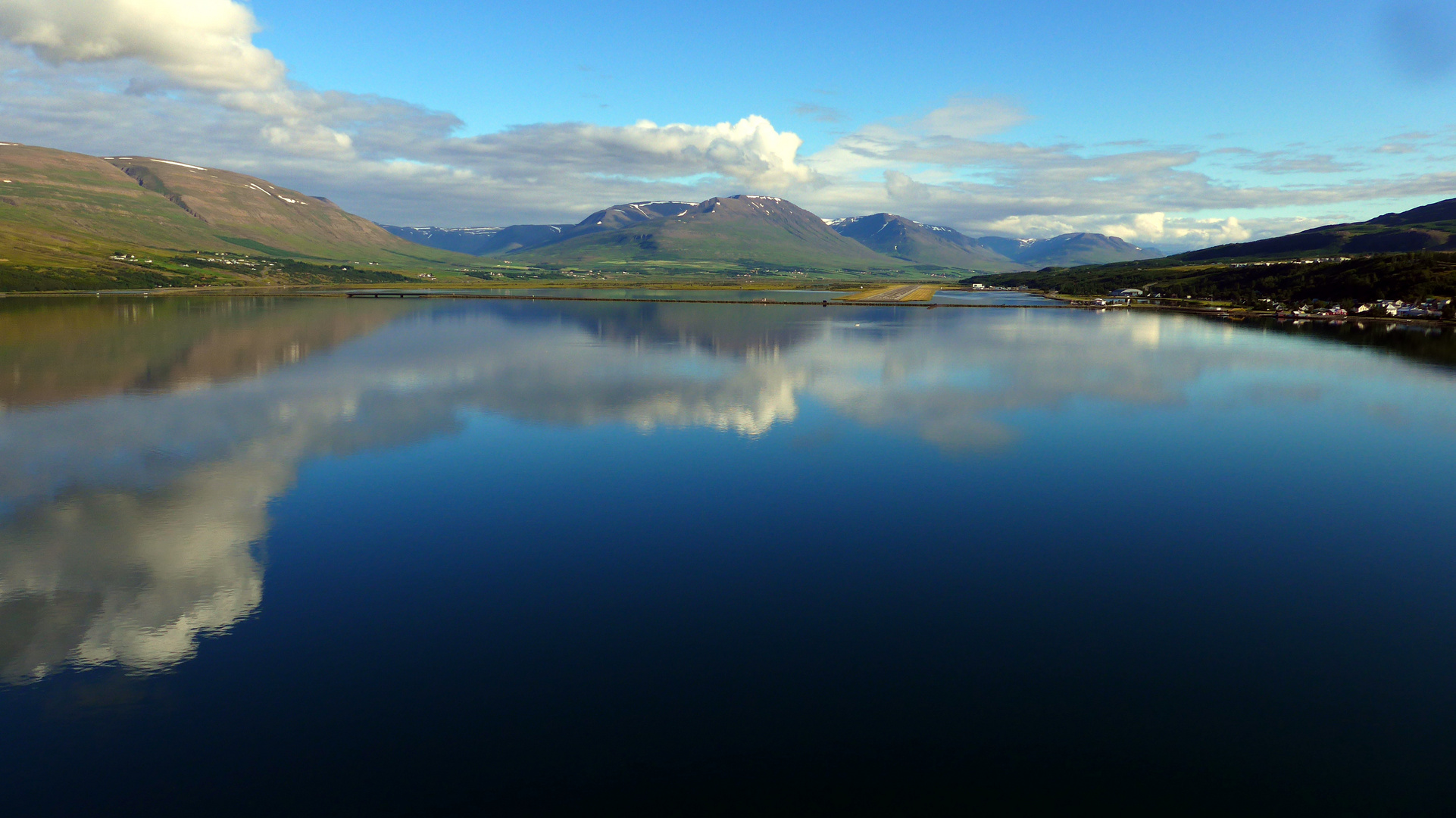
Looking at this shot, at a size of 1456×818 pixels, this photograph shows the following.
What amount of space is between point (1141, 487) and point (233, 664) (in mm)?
31570

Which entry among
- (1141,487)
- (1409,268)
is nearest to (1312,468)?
(1141,487)

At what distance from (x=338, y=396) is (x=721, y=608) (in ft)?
131

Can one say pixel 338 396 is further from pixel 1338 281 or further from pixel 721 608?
pixel 1338 281

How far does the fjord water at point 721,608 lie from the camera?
13.2 meters

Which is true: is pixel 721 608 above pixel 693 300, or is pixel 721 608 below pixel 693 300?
below

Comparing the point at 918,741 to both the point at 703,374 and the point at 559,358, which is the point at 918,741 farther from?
the point at 559,358

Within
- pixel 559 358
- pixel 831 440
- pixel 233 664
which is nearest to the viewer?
pixel 233 664

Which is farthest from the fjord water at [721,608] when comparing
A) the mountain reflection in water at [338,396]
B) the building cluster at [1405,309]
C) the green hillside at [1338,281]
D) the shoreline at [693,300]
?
the green hillside at [1338,281]

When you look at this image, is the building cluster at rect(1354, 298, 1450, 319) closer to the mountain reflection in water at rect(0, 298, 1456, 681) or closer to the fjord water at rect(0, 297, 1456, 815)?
the mountain reflection in water at rect(0, 298, 1456, 681)

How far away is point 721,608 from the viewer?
1922cm

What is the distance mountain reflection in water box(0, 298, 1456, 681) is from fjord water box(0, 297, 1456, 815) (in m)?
Result: 0.27

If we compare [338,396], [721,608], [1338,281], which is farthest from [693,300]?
[721,608]

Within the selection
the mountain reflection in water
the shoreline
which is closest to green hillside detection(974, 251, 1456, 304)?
the shoreline

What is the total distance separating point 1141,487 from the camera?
99.9 feet
